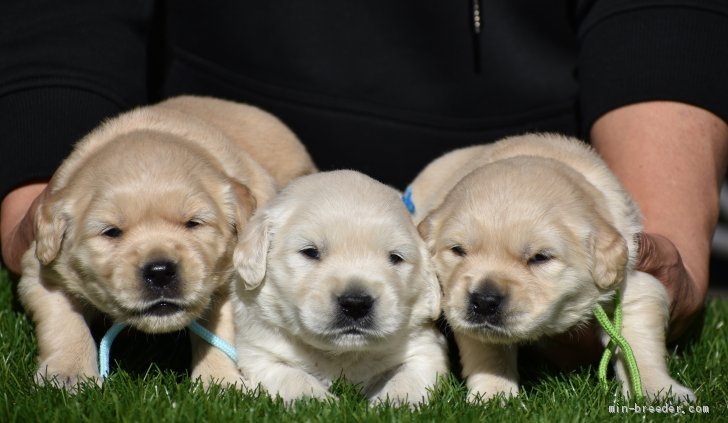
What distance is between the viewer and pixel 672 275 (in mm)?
4449

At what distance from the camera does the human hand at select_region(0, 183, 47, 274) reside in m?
4.82

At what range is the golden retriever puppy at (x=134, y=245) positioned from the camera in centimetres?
384

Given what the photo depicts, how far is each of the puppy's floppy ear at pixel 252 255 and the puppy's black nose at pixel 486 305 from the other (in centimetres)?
93

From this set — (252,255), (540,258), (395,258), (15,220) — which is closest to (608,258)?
(540,258)

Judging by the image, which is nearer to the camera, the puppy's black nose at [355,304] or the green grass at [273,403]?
the green grass at [273,403]

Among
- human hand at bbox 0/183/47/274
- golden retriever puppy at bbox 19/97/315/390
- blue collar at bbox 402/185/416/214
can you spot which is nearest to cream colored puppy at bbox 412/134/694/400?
blue collar at bbox 402/185/416/214

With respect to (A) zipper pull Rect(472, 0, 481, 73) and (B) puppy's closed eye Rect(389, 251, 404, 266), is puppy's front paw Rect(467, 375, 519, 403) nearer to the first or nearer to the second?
(B) puppy's closed eye Rect(389, 251, 404, 266)

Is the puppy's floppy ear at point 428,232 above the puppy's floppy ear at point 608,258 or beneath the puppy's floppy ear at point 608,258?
beneath

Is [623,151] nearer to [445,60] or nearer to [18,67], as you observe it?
[445,60]

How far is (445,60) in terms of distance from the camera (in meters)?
6.24

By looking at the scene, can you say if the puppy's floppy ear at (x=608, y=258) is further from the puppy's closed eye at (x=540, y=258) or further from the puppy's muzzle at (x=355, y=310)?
the puppy's muzzle at (x=355, y=310)

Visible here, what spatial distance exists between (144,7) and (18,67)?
36.8 inches

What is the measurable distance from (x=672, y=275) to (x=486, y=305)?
1233 mm

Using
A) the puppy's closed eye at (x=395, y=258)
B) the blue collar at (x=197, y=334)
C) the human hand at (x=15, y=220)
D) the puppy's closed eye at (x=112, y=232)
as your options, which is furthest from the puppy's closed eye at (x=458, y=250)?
the human hand at (x=15, y=220)
